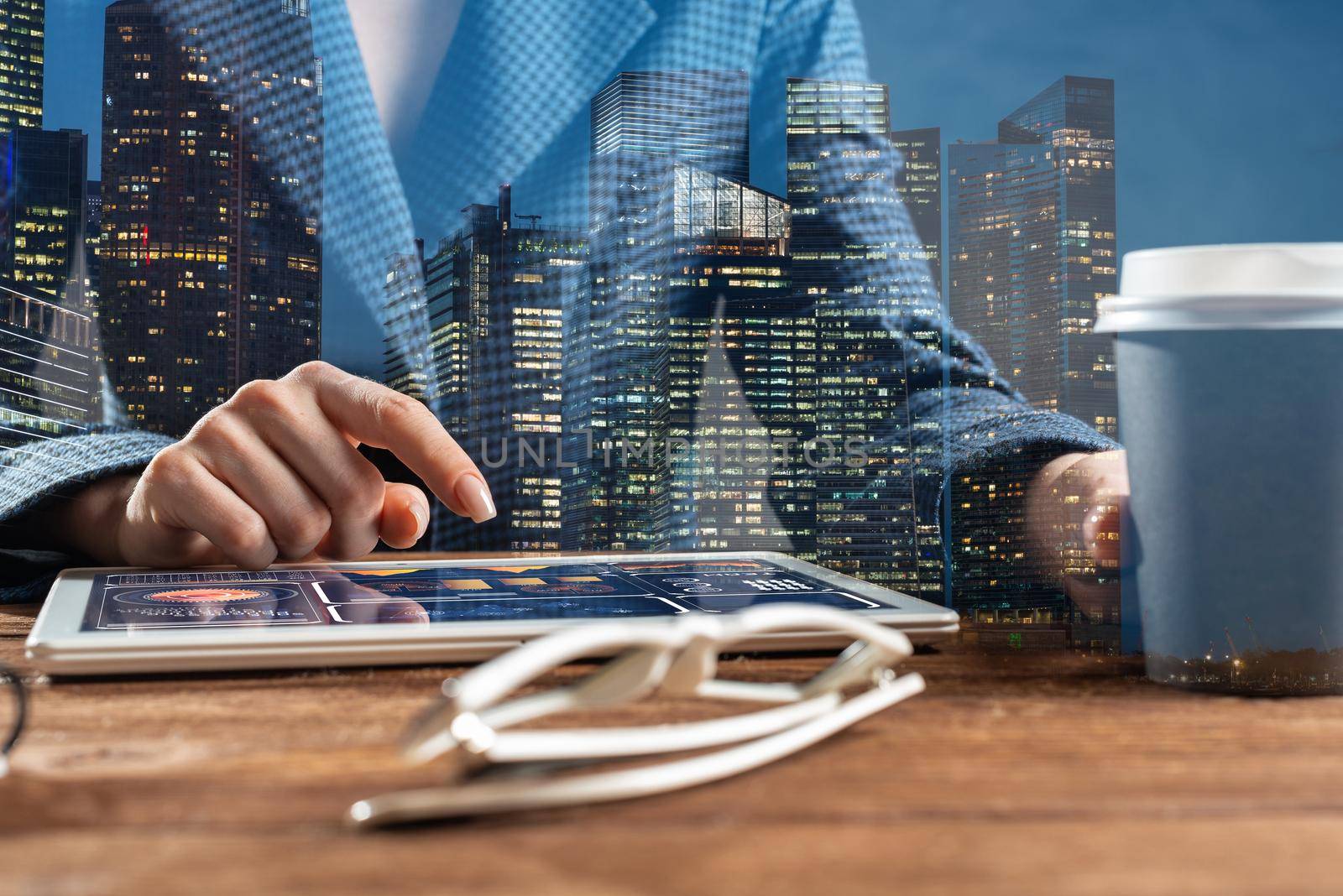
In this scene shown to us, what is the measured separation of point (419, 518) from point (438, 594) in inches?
8.7

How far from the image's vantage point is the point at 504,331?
2.44 meters

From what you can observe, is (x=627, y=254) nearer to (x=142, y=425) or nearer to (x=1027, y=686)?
(x=142, y=425)

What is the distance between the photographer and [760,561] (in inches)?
18.2

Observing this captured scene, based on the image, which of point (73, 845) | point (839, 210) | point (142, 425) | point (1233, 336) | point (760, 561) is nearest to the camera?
point (73, 845)

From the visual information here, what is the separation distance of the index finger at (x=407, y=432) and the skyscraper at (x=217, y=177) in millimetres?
1863

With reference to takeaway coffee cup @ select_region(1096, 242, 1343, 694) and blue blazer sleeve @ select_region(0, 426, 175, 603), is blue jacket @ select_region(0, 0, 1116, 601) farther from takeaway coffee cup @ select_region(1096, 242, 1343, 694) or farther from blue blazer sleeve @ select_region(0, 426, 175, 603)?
takeaway coffee cup @ select_region(1096, 242, 1343, 694)

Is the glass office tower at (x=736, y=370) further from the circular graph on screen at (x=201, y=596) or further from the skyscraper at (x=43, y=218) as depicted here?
the circular graph on screen at (x=201, y=596)

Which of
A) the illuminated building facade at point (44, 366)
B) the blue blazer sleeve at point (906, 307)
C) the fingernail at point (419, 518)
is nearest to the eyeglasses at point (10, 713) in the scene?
the fingernail at point (419, 518)

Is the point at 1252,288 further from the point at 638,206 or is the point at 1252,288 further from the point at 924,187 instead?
the point at 638,206

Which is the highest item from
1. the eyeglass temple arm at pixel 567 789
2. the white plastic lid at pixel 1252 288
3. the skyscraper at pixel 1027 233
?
the skyscraper at pixel 1027 233

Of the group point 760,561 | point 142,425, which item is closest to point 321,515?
point 760,561

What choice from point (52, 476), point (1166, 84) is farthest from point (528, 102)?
point (52, 476)

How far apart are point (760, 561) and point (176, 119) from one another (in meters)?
2.36

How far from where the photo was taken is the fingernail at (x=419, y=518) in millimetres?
569
